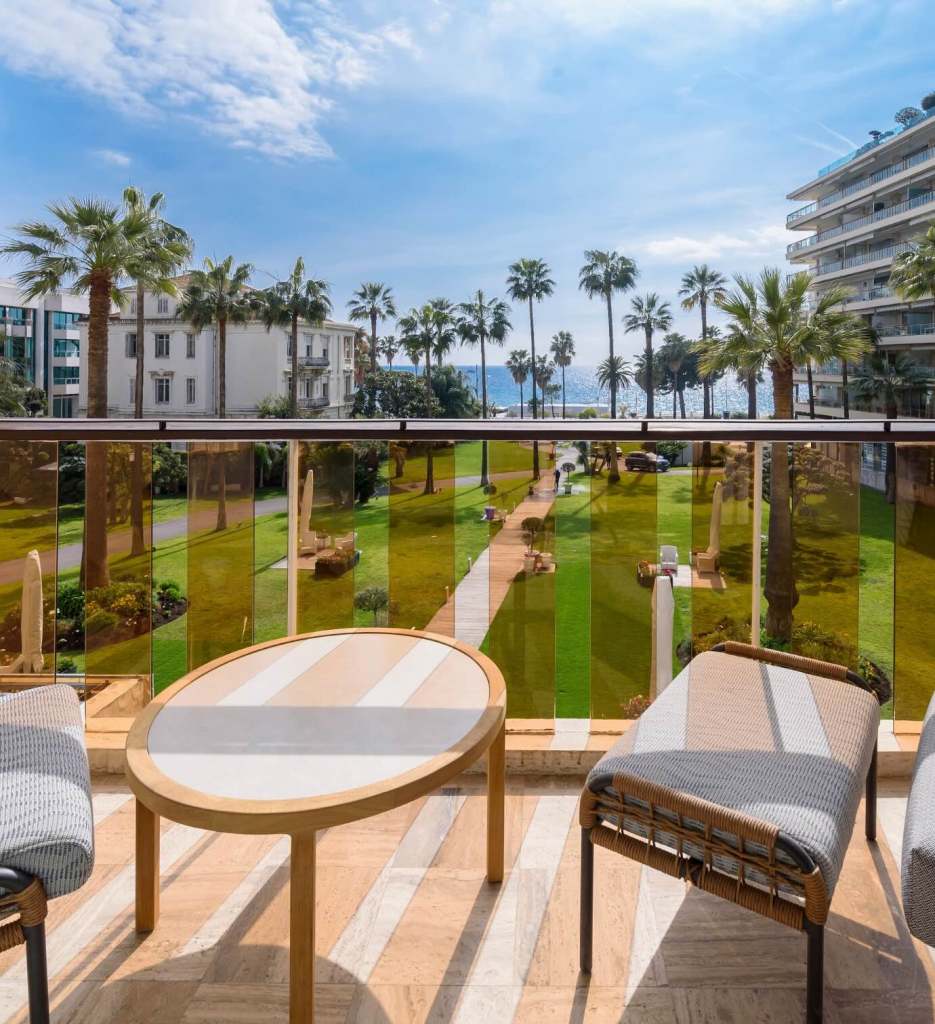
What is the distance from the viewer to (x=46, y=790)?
103 centimetres

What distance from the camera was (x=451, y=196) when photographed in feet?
174

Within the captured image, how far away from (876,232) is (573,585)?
2795 centimetres

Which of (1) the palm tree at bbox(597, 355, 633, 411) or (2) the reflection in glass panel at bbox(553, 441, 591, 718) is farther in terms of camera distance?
(1) the palm tree at bbox(597, 355, 633, 411)

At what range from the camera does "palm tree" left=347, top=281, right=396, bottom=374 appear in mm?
40750

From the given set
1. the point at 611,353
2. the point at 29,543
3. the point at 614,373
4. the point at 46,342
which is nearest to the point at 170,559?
the point at 29,543

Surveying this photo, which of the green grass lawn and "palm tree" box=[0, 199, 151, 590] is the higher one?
"palm tree" box=[0, 199, 151, 590]

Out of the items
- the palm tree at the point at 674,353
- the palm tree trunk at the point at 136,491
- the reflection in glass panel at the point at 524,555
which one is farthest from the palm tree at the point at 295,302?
the palm tree trunk at the point at 136,491

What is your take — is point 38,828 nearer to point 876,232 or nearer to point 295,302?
point 295,302

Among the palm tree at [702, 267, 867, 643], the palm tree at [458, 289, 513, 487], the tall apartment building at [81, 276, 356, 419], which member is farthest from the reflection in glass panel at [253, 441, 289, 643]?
the palm tree at [458, 289, 513, 487]

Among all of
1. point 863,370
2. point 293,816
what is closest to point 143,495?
point 293,816

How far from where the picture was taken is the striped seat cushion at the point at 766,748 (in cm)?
100

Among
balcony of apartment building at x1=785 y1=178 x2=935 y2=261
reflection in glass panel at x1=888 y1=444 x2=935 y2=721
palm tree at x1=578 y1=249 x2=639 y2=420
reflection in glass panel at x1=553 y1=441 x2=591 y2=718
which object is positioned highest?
balcony of apartment building at x1=785 y1=178 x2=935 y2=261

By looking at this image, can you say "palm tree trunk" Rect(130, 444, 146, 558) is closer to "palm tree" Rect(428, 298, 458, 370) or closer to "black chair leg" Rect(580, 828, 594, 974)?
"black chair leg" Rect(580, 828, 594, 974)

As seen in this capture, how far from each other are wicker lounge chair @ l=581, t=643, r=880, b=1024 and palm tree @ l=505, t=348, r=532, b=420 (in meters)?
44.5
